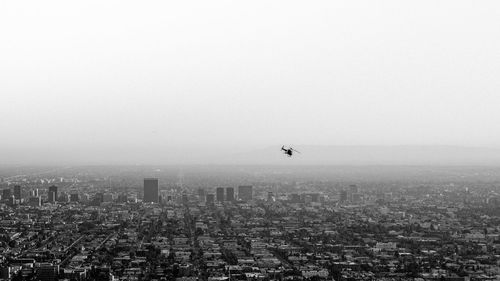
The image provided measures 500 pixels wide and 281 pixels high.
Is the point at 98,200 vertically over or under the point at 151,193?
under

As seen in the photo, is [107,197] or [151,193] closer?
[151,193]

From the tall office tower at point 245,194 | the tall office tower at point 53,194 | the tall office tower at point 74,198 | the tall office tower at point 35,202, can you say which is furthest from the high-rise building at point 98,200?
the tall office tower at point 245,194

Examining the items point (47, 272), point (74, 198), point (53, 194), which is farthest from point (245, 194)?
point (47, 272)

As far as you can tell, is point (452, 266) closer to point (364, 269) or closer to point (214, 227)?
point (364, 269)

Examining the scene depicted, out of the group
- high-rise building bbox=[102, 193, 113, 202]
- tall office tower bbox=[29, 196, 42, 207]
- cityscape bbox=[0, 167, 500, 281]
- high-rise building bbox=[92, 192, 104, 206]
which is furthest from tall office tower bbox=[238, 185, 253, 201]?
tall office tower bbox=[29, 196, 42, 207]

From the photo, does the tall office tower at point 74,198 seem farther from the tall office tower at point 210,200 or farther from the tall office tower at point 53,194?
the tall office tower at point 210,200

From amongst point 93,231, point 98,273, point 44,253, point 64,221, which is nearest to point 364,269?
point 98,273

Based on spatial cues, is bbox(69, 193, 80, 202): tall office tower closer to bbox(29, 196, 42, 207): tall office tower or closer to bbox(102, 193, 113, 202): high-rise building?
bbox(102, 193, 113, 202): high-rise building

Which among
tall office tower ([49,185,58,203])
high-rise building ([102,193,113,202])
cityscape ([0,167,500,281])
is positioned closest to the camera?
cityscape ([0,167,500,281])

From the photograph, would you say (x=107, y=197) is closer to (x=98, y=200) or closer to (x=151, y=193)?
(x=98, y=200)
